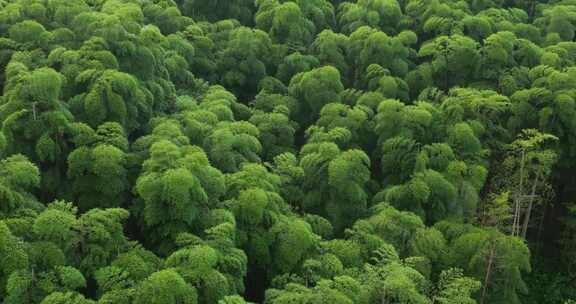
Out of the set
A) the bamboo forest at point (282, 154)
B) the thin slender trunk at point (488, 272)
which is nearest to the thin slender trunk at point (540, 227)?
the bamboo forest at point (282, 154)

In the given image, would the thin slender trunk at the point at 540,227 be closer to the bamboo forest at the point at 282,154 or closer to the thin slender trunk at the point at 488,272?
the bamboo forest at the point at 282,154

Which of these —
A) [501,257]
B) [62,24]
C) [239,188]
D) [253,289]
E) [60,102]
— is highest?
[62,24]

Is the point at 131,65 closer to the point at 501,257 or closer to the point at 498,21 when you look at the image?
the point at 501,257

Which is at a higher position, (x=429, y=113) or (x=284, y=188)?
(x=429, y=113)

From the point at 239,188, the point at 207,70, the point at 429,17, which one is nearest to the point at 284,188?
the point at 239,188

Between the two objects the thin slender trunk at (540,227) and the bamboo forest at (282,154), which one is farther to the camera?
the thin slender trunk at (540,227)

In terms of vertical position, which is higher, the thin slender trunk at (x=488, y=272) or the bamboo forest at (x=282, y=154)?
the bamboo forest at (x=282, y=154)

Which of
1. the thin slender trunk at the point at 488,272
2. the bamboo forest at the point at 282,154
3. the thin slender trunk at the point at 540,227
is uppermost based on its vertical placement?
the bamboo forest at the point at 282,154

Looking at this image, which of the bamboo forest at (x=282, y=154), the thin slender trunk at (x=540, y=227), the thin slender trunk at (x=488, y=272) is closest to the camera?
the bamboo forest at (x=282, y=154)

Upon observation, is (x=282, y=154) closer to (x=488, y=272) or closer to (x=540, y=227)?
(x=488, y=272)
